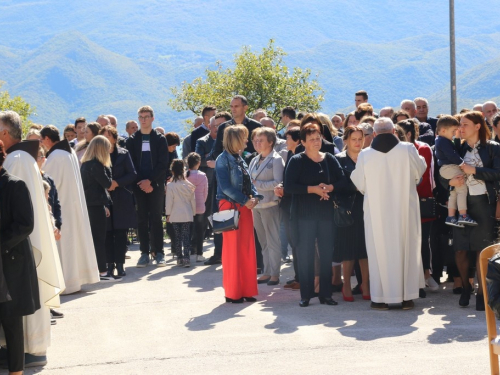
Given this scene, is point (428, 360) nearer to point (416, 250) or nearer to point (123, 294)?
point (416, 250)

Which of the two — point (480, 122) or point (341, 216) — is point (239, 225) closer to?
point (341, 216)

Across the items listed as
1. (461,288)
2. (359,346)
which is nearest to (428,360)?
(359,346)

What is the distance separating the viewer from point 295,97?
4309 cm

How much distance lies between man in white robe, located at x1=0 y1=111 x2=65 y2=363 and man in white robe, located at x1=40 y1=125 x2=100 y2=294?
3.72 metres

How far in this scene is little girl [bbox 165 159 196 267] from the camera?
1443 cm

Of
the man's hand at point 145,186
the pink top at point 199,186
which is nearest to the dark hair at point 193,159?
the pink top at point 199,186

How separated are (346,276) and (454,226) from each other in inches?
56.8

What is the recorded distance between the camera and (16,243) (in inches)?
270

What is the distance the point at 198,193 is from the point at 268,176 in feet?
10.6

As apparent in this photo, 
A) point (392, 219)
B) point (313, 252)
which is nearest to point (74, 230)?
point (313, 252)

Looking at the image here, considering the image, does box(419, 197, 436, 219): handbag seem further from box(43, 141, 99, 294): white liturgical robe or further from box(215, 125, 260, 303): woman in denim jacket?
box(43, 141, 99, 294): white liturgical robe

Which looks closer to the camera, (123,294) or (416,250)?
(416,250)

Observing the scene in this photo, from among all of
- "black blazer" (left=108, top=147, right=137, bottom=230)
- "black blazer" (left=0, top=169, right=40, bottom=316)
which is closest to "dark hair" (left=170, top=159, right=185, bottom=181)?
"black blazer" (left=108, top=147, right=137, bottom=230)

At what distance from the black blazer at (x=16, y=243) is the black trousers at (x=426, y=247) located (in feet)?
18.4
